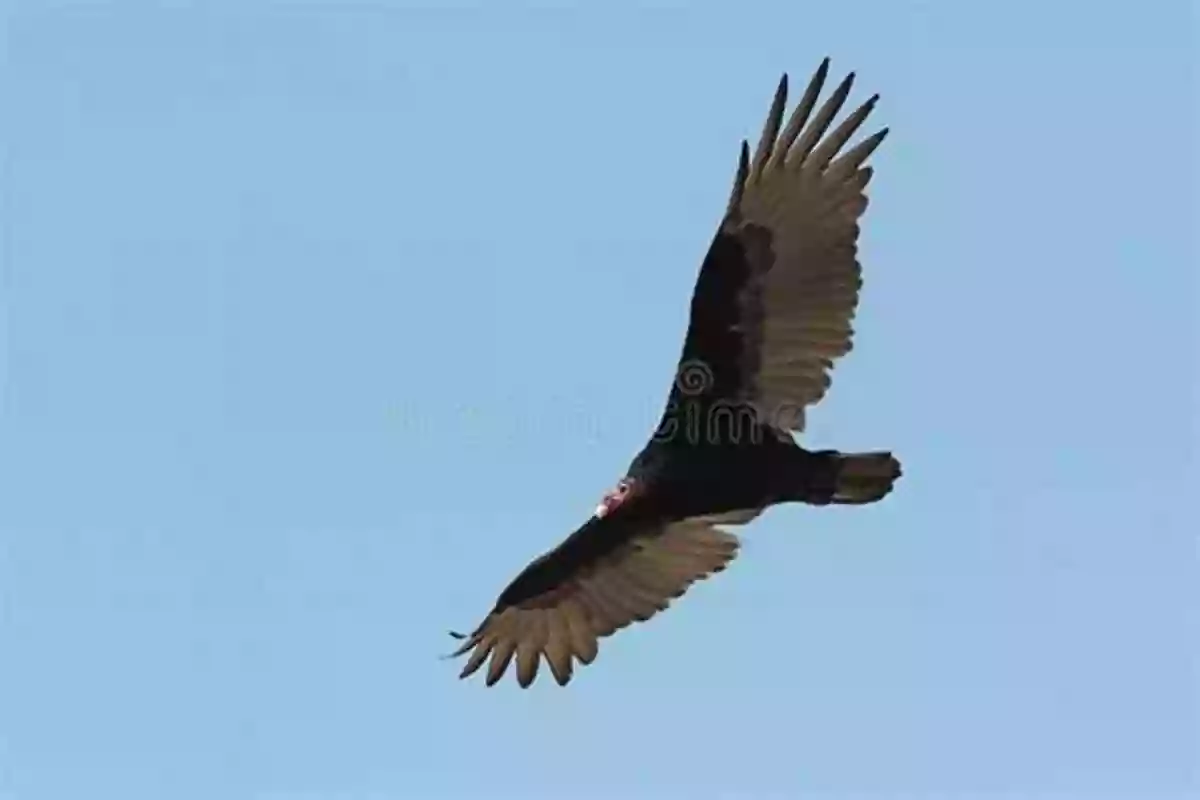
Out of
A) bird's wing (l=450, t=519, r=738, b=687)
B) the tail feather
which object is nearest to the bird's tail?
the tail feather

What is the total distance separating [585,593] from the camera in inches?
624

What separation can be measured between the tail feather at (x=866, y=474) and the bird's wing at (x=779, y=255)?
1.35 ft

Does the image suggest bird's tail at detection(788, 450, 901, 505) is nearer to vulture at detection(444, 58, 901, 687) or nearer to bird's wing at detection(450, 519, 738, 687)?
vulture at detection(444, 58, 901, 687)

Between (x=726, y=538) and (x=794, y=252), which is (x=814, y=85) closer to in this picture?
(x=794, y=252)

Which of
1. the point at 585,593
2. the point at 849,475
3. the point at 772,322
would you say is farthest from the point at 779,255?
the point at 585,593

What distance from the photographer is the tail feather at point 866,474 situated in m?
14.6

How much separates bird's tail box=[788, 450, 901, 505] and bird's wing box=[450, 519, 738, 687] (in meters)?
1.01

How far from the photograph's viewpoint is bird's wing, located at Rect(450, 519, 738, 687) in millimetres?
15688

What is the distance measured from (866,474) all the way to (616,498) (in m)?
1.28

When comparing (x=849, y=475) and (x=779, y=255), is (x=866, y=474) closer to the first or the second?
(x=849, y=475)

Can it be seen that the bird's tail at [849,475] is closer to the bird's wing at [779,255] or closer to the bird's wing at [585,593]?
the bird's wing at [779,255]

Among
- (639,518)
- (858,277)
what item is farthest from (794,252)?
(639,518)

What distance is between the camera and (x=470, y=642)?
622 inches

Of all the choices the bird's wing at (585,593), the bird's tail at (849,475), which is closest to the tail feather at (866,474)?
the bird's tail at (849,475)
